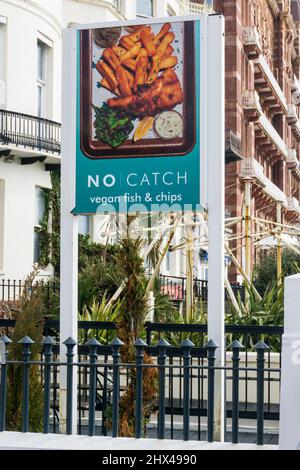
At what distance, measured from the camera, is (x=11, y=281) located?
70.3ft

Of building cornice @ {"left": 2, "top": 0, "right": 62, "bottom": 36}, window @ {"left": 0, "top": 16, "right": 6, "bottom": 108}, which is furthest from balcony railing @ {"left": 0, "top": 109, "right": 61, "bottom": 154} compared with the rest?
building cornice @ {"left": 2, "top": 0, "right": 62, "bottom": 36}

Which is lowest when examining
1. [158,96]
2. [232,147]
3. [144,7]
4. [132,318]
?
[132,318]

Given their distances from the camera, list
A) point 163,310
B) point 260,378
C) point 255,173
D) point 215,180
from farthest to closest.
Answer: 1. point 255,173
2. point 163,310
3. point 215,180
4. point 260,378

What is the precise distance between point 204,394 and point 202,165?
367 centimetres

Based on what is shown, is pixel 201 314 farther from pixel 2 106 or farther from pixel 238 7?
pixel 238 7

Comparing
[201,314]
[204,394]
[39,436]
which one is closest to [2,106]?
[201,314]

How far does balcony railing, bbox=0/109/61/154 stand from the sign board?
12630mm

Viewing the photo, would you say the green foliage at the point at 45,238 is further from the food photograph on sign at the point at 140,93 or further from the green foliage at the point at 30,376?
the green foliage at the point at 30,376

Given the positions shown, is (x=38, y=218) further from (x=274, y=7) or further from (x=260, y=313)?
(x=274, y=7)

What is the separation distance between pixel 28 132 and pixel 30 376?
1458 cm

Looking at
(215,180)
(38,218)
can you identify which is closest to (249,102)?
(38,218)

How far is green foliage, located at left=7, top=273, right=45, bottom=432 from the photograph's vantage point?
305 inches

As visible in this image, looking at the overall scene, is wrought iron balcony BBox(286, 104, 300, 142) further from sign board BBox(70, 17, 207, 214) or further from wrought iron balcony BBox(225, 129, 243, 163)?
sign board BBox(70, 17, 207, 214)

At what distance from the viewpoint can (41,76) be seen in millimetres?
23391
